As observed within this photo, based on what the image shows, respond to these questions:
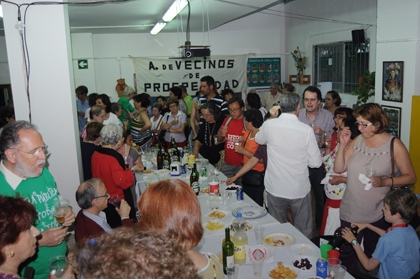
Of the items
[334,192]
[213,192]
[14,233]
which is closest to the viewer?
[14,233]

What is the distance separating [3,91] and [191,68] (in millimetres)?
5412

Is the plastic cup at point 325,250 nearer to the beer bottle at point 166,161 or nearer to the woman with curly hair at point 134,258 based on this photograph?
A: the woman with curly hair at point 134,258

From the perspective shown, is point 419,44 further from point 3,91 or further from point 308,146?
point 3,91

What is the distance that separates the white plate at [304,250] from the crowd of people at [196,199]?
11.6 inches

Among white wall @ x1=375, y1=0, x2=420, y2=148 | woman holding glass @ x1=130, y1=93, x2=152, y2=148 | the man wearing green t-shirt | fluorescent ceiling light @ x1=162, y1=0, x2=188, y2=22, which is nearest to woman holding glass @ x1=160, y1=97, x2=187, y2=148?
woman holding glass @ x1=130, y1=93, x2=152, y2=148

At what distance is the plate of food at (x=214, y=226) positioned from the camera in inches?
112

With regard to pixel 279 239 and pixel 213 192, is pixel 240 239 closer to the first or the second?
pixel 279 239

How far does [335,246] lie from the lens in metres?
2.63

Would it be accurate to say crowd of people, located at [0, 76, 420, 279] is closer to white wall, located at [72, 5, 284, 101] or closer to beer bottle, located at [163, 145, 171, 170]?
beer bottle, located at [163, 145, 171, 170]

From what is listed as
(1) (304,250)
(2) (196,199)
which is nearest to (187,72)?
(1) (304,250)

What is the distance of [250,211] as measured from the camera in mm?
3160

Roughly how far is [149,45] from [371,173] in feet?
30.9

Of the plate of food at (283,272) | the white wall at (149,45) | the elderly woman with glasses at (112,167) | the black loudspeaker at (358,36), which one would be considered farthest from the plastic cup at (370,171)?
the white wall at (149,45)

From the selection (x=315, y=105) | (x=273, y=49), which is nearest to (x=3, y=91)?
(x=273, y=49)
